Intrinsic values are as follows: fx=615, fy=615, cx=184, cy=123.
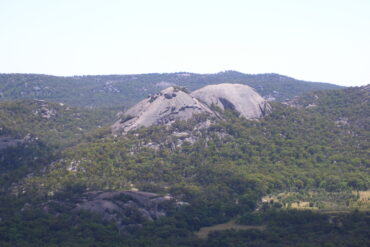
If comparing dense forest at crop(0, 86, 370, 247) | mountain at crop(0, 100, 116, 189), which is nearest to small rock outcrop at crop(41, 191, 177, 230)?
dense forest at crop(0, 86, 370, 247)

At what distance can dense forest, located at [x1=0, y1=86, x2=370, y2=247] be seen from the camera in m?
94.2

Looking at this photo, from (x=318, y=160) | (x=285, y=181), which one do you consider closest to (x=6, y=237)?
(x=285, y=181)

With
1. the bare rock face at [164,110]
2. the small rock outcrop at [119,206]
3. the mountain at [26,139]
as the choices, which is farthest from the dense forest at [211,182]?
the bare rock face at [164,110]

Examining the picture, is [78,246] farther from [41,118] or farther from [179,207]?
[41,118]

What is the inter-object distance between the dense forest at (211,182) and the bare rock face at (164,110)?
433 cm

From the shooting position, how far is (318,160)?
480ft

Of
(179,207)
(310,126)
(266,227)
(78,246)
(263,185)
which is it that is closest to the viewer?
(78,246)

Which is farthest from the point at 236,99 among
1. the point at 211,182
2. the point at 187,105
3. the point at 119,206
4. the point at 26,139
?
the point at 119,206

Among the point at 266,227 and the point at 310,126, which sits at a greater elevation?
the point at 310,126

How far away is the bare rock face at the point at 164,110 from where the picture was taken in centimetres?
15488

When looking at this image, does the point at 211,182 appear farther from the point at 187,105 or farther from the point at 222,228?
the point at 187,105

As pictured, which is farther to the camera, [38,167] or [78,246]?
[38,167]

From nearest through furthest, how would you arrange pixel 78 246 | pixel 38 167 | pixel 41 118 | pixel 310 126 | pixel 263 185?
pixel 78 246 → pixel 263 185 → pixel 38 167 → pixel 310 126 → pixel 41 118

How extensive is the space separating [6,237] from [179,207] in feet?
106
